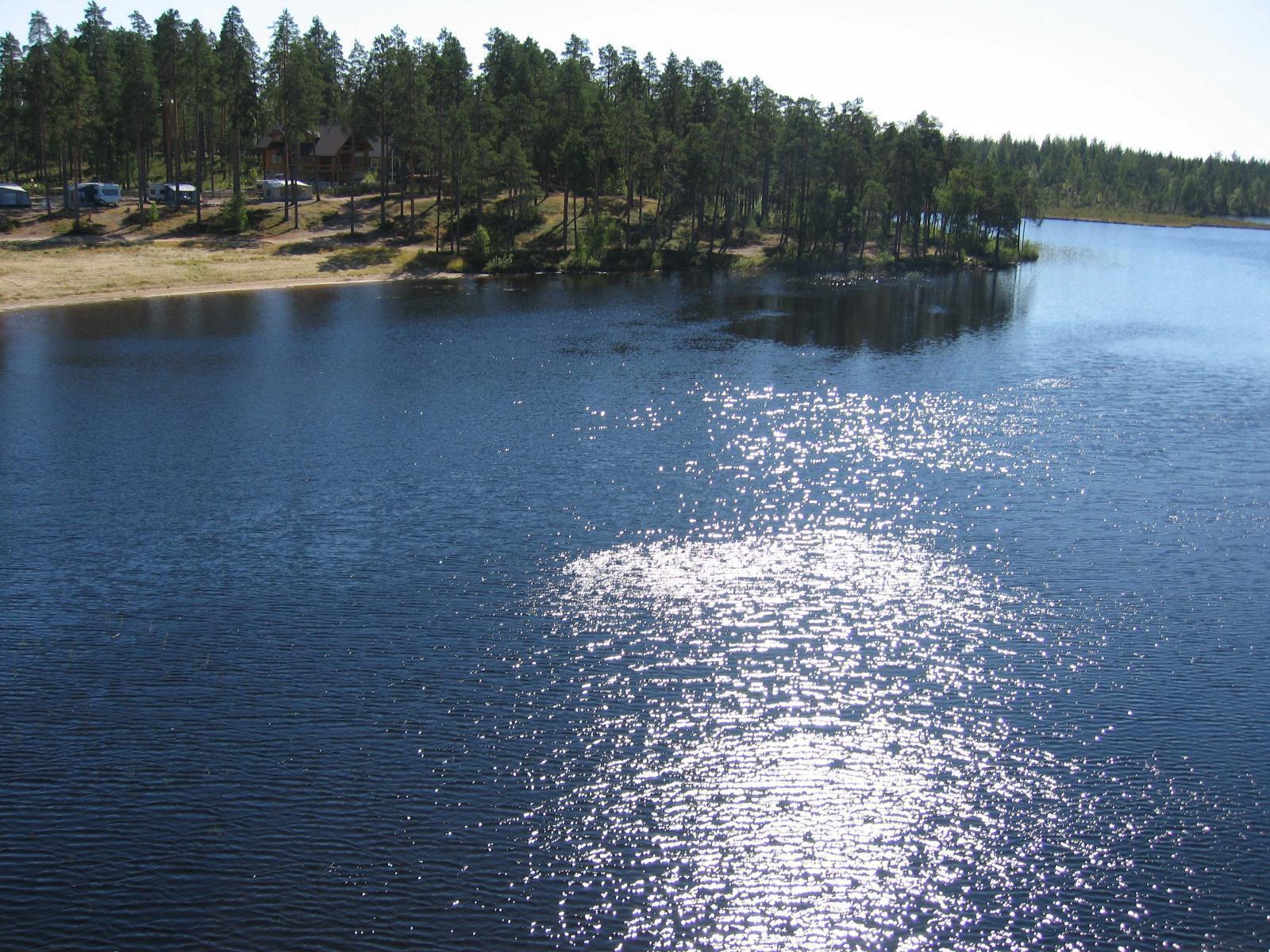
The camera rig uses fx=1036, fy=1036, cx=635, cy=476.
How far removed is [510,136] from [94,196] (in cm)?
5666

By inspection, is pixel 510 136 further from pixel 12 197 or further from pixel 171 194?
pixel 12 197

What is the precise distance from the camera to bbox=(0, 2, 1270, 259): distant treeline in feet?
456

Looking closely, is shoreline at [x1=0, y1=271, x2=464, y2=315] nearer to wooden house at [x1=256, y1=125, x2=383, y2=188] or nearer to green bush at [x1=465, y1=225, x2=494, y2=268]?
green bush at [x1=465, y1=225, x2=494, y2=268]

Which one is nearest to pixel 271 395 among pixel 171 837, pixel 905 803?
pixel 171 837

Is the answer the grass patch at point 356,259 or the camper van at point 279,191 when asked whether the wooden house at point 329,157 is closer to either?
the camper van at point 279,191

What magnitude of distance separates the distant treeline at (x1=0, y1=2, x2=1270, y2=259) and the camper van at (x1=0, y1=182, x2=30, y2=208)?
7491mm

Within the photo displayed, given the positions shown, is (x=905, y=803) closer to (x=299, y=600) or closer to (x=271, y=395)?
(x=299, y=600)

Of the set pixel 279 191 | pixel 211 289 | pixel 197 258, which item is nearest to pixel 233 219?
pixel 197 258

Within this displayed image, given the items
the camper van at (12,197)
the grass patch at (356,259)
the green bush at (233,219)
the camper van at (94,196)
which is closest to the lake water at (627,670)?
the grass patch at (356,259)

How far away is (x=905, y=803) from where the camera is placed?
29828 mm

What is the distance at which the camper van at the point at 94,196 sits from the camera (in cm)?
13862

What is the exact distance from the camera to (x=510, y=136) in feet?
488

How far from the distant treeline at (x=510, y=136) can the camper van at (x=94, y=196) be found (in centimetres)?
494

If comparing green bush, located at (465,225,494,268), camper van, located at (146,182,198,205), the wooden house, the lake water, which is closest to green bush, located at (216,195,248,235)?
camper van, located at (146,182,198,205)
